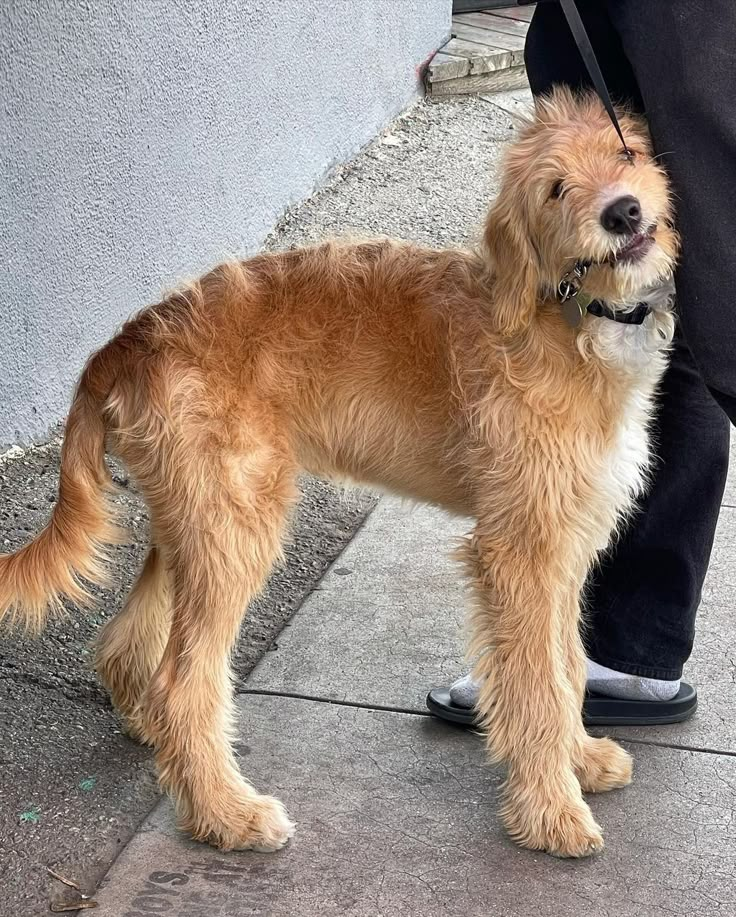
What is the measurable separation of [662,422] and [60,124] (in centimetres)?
272

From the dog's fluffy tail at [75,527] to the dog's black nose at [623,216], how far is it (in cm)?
128

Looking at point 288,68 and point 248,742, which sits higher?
point 288,68

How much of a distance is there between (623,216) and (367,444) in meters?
0.92

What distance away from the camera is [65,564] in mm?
3012

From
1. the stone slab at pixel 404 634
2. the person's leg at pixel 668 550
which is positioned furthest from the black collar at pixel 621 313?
the stone slab at pixel 404 634

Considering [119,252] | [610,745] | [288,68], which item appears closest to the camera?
[610,745]

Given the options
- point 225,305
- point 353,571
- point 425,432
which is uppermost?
point 225,305

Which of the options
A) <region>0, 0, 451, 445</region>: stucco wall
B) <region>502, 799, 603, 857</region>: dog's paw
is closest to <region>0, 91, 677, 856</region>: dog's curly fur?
<region>502, 799, 603, 857</region>: dog's paw

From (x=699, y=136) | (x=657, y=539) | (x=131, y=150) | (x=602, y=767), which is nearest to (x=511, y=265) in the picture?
(x=699, y=136)

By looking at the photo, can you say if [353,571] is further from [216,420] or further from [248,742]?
[216,420]

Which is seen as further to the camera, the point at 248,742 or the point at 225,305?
the point at 248,742

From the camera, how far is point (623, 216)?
258cm

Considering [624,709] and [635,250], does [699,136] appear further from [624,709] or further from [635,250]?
[624,709]

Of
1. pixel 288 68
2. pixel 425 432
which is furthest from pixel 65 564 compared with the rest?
pixel 288 68
